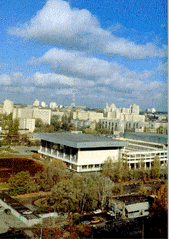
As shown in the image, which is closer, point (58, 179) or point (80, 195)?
point (80, 195)

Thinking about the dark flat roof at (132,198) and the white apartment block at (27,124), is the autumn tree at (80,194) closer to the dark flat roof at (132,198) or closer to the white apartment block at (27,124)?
the dark flat roof at (132,198)

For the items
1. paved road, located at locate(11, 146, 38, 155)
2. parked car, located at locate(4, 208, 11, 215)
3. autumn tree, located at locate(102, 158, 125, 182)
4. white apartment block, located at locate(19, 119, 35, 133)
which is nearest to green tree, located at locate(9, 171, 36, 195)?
parked car, located at locate(4, 208, 11, 215)

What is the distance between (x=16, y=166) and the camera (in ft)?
23.1

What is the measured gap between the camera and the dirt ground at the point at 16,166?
241 inches

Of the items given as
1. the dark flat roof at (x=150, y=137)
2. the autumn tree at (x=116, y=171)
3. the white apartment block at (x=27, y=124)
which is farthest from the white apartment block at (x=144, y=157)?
the white apartment block at (x=27, y=124)

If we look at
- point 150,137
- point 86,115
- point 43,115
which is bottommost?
point 150,137

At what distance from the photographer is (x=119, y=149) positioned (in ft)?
23.0

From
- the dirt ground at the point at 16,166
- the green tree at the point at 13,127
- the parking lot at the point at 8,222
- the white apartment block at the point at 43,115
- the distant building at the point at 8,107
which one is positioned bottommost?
the parking lot at the point at 8,222

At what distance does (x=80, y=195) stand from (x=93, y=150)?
3.05 metres

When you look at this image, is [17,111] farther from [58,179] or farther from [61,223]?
[61,223]

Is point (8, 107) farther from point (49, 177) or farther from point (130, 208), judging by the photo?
point (130, 208)

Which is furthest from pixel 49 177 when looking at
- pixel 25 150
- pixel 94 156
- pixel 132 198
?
pixel 25 150

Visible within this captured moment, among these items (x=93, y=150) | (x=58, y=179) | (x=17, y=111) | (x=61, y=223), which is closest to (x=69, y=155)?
(x=93, y=150)

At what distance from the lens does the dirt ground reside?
20.1 feet
